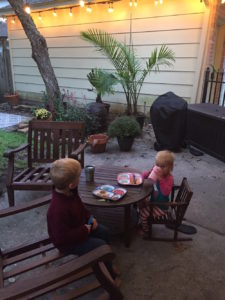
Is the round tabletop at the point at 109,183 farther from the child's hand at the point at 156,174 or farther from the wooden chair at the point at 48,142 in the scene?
the wooden chair at the point at 48,142

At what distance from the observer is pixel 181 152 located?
14.9 ft

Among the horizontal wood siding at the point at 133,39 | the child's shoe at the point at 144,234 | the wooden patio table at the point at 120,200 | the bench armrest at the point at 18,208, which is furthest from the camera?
the horizontal wood siding at the point at 133,39

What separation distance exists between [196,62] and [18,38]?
21.1 ft

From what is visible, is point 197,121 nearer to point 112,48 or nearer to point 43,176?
point 112,48

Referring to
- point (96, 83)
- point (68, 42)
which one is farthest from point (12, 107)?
point (96, 83)

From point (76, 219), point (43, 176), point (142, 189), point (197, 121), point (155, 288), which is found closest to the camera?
point (76, 219)

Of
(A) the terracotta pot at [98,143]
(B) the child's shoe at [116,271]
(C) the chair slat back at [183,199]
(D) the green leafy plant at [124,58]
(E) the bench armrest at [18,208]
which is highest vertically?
(D) the green leafy plant at [124,58]

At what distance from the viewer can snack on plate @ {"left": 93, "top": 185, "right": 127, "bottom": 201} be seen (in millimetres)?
1988

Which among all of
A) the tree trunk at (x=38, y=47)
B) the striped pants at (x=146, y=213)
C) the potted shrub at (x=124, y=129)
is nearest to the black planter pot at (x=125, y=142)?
the potted shrub at (x=124, y=129)

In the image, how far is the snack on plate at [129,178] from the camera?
2.24 m

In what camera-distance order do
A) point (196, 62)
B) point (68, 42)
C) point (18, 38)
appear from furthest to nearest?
point (18, 38)
point (68, 42)
point (196, 62)

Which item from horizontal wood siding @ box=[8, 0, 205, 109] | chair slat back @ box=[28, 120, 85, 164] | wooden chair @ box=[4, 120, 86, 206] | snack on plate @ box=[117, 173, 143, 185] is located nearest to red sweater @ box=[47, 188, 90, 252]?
snack on plate @ box=[117, 173, 143, 185]

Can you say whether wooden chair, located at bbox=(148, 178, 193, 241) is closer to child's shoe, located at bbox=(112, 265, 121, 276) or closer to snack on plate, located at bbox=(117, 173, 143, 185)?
snack on plate, located at bbox=(117, 173, 143, 185)

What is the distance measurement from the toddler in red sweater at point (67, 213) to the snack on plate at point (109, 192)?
0.42 metres
